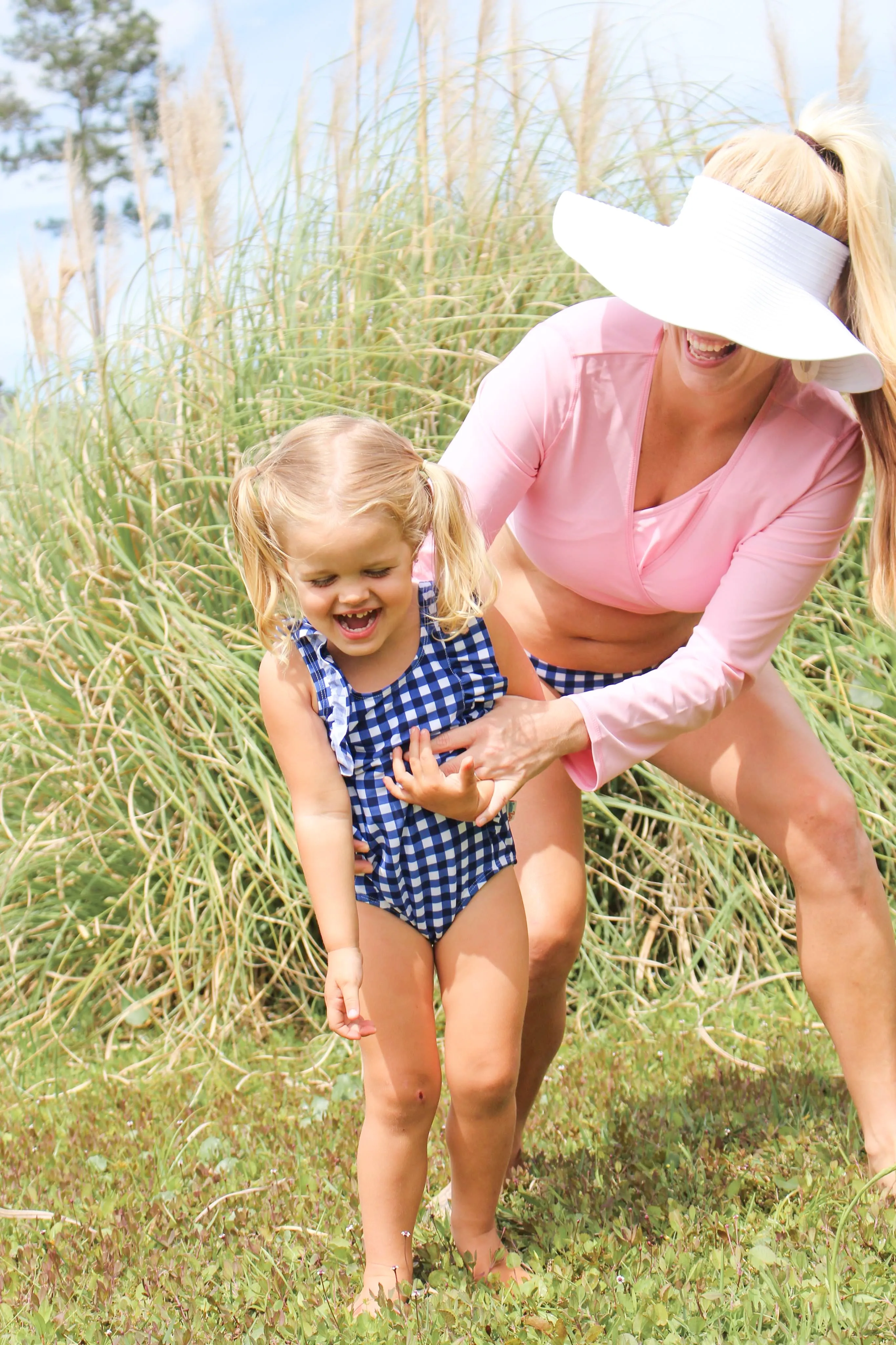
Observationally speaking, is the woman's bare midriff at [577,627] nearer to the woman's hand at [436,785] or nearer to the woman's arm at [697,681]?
the woman's arm at [697,681]

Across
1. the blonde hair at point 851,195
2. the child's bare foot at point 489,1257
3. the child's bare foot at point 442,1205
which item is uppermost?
the blonde hair at point 851,195

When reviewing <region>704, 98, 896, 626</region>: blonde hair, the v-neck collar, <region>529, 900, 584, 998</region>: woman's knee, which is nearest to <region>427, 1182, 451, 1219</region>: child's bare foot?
<region>529, 900, 584, 998</region>: woman's knee

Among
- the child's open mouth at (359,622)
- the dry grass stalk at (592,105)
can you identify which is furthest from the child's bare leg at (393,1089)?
the dry grass stalk at (592,105)

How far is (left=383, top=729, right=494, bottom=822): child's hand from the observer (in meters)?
2.03

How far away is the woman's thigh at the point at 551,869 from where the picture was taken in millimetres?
2492

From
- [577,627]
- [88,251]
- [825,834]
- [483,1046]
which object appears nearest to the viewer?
[483,1046]

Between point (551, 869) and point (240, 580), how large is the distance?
208 centimetres

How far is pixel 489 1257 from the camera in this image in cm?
221

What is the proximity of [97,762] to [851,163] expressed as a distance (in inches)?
116

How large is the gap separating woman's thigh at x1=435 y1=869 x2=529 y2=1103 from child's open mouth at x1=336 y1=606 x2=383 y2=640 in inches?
18.4

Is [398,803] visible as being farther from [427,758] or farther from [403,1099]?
[403,1099]

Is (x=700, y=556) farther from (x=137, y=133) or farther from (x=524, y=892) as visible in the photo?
(x=137, y=133)

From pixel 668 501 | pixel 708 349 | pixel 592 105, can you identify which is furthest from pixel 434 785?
pixel 592 105

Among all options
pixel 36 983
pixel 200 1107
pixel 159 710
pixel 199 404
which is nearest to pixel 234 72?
pixel 199 404
